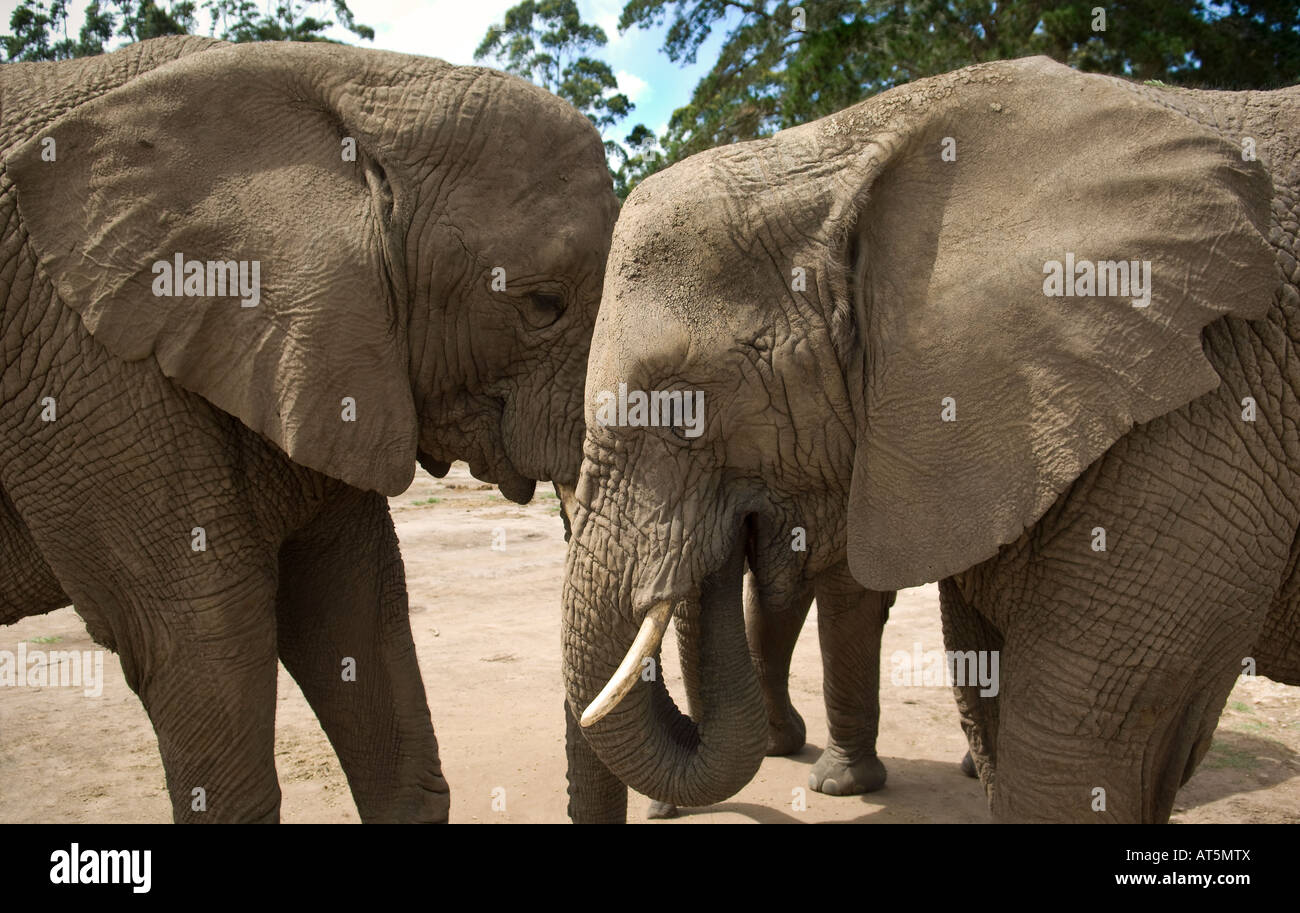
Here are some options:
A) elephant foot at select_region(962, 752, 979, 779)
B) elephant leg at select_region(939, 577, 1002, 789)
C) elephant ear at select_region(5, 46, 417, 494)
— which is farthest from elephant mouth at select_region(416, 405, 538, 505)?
elephant foot at select_region(962, 752, 979, 779)

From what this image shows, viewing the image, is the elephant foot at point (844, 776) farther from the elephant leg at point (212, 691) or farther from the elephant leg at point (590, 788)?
the elephant leg at point (212, 691)

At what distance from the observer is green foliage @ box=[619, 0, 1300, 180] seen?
615 inches

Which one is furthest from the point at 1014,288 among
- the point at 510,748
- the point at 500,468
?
the point at 510,748

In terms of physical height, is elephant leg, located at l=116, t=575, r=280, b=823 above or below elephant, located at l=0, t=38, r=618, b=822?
below

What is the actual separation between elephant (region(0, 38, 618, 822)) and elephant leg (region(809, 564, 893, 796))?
6.16 feet

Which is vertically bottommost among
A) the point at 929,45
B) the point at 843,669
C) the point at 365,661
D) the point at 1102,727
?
the point at 843,669

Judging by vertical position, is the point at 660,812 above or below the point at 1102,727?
below

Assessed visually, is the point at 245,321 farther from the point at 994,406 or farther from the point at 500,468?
the point at 994,406

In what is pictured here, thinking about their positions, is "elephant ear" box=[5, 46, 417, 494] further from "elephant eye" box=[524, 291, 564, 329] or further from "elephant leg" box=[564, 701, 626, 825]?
"elephant leg" box=[564, 701, 626, 825]

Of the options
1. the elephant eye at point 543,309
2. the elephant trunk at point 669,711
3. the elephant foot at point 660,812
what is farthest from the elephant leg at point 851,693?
the elephant trunk at point 669,711

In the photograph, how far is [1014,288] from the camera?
9.28 feet

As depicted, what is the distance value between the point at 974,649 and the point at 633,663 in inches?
49.5

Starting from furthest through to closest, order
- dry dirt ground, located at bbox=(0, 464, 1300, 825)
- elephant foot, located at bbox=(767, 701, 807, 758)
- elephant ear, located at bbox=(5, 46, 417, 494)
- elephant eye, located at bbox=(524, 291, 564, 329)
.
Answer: elephant foot, located at bbox=(767, 701, 807, 758)
dry dirt ground, located at bbox=(0, 464, 1300, 825)
elephant eye, located at bbox=(524, 291, 564, 329)
elephant ear, located at bbox=(5, 46, 417, 494)
